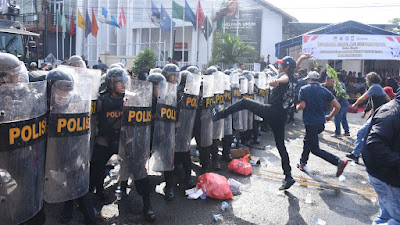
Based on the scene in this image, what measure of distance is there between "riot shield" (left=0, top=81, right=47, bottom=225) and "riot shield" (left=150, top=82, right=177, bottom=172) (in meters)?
1.68

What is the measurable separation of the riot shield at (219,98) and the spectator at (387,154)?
11.3ft

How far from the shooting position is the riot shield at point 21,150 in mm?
2520

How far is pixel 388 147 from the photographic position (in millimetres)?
2729

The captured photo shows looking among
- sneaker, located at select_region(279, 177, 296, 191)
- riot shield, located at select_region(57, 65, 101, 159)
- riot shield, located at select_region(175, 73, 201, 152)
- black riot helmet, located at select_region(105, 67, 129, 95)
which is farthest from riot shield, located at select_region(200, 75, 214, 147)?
riot shield, located at select_region(57, 65, 101, 159)

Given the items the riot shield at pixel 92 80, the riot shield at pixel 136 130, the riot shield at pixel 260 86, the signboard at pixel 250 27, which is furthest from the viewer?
the signboard at pixel 250 27

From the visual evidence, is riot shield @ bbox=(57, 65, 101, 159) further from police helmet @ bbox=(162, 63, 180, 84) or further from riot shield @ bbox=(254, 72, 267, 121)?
riot shield @ bbox=(254, 72, 267, 121)

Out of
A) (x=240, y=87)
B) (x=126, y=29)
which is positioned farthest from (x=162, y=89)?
(x=126, y=29)

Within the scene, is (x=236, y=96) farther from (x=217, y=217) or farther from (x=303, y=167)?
(x=217, y=217)

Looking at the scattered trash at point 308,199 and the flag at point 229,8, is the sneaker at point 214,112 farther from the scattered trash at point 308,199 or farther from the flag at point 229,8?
the flag at point 229,8

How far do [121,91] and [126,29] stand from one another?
27564 mm

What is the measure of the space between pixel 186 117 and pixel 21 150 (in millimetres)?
2632

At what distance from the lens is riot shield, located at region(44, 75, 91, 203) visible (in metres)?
3.05

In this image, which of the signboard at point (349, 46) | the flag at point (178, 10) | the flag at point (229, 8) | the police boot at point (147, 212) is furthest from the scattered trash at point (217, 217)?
the flag at point (229, 8)

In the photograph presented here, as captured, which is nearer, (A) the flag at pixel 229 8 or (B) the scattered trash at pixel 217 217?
(B) the scattered trash at pixel 217 217
